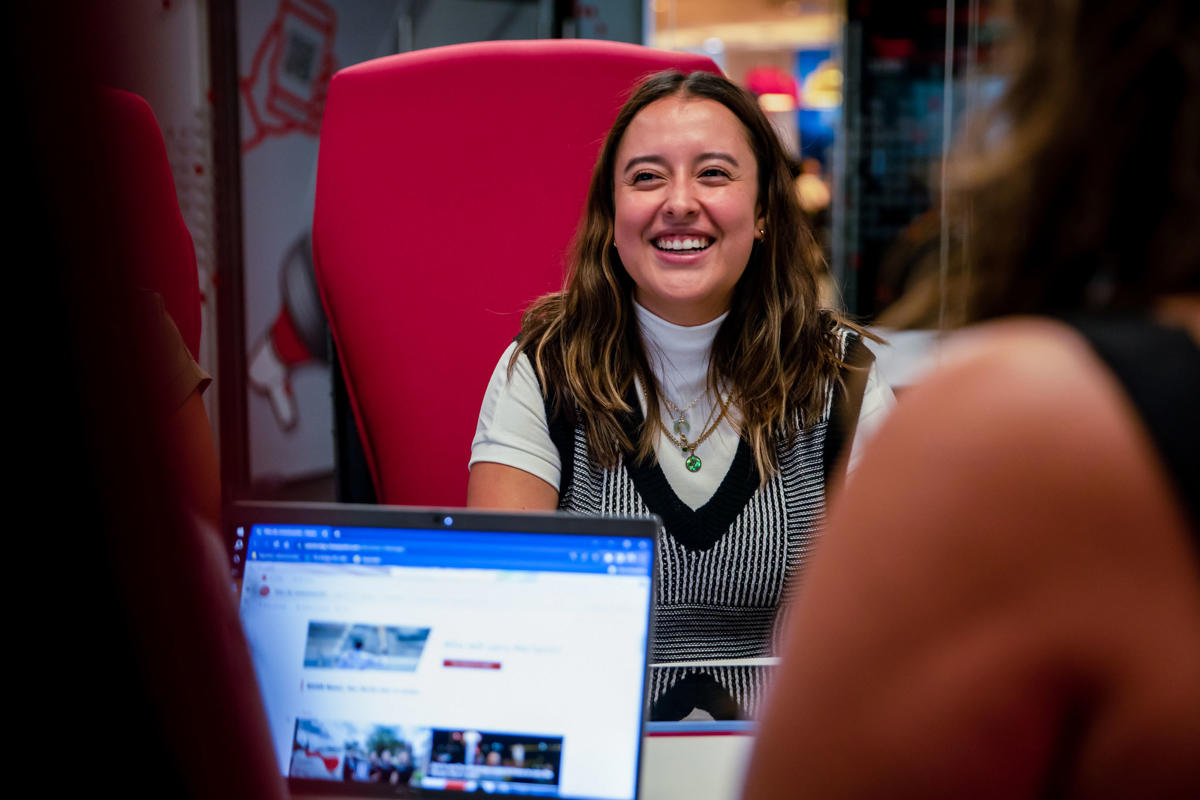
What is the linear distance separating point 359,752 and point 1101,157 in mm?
623

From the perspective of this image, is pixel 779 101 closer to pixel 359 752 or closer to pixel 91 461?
pixel 359 752

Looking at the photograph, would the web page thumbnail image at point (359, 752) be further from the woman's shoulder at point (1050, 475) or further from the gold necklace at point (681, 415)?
the gold necklace at point (681, 415)

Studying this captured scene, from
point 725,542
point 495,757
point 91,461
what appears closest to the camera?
point 91,461

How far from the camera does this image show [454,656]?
750 millimetres

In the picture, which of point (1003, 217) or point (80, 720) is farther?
point (1003, 217)

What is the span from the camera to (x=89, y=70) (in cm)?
30

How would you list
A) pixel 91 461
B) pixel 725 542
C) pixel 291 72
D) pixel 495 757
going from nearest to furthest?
pixel 91 461, pixel 495 757, pixel 725 542, pixel 291 72

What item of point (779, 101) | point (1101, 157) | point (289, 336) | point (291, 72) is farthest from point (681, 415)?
point (779, 101)

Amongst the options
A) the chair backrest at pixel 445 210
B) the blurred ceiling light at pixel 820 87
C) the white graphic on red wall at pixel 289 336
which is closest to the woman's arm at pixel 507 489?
the chair backrest at pixel 445 210

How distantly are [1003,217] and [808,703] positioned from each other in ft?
0.80

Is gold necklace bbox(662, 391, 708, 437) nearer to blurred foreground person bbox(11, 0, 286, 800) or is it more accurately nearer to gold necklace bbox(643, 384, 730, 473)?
gold necklace bbox(643, 384, 730, 473)

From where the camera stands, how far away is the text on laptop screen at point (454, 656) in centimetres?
74

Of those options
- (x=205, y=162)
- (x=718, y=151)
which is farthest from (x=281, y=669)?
(x=205, y=162)

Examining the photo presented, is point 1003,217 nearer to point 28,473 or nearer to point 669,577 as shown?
point 28,473
